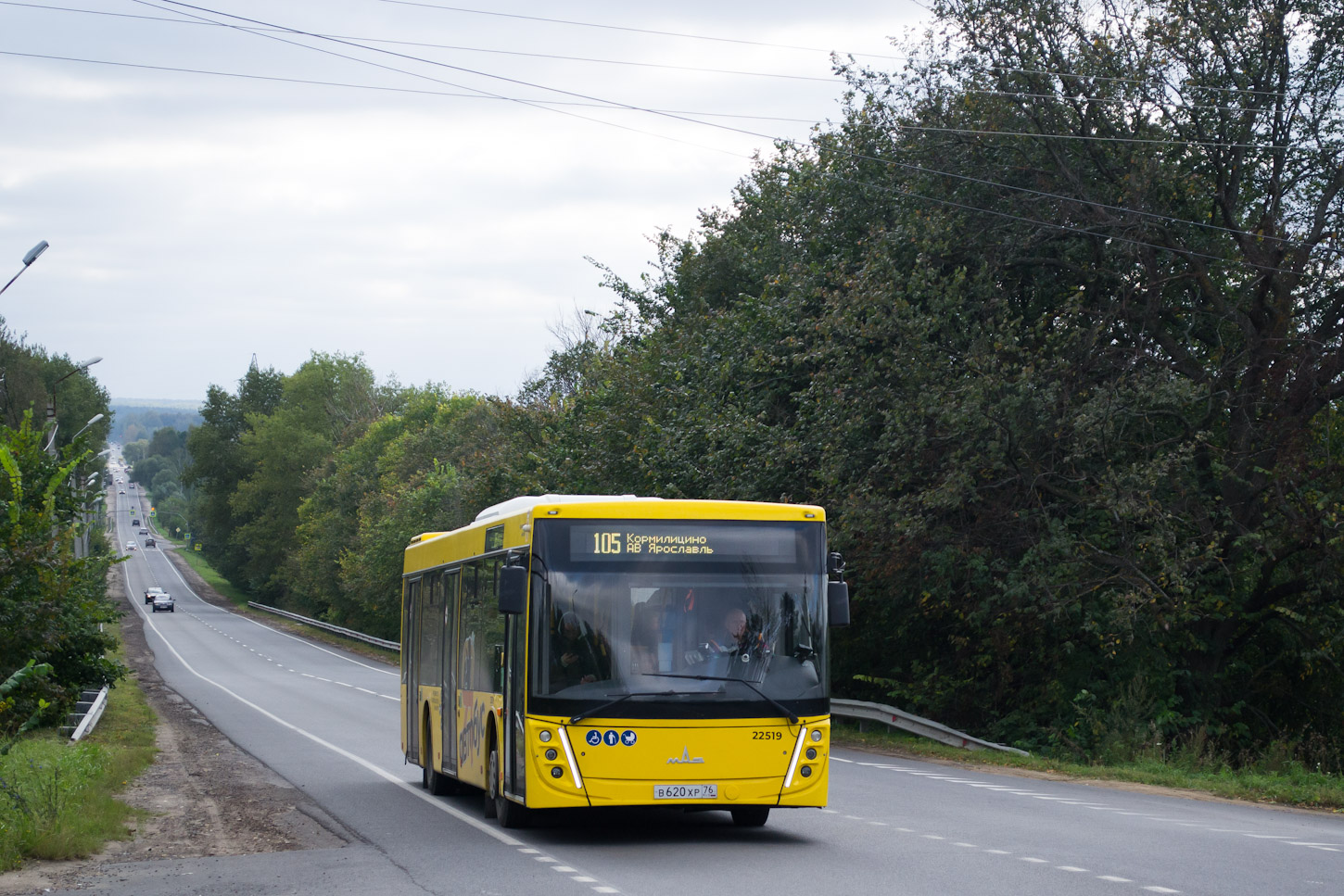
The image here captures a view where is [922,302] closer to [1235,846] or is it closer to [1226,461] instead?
[1226,461]

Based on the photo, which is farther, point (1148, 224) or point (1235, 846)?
point (1148, 224)

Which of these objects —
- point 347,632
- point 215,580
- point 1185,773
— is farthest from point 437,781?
point 215,580

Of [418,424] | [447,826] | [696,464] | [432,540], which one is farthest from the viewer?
[418,424]

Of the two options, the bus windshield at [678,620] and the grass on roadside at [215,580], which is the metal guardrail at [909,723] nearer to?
the bus windshield at [678,620]

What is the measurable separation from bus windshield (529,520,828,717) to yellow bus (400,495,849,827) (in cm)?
1

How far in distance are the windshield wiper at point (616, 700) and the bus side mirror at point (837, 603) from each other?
1.36 metres

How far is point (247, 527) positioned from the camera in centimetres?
10169

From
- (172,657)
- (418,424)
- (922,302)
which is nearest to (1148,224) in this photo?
(922,302)

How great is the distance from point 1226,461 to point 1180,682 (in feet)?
12.8

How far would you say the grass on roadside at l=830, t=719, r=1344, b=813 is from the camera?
1658 cm

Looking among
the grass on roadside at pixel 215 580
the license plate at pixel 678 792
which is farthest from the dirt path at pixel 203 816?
the grass on roadside at pixel 215 580

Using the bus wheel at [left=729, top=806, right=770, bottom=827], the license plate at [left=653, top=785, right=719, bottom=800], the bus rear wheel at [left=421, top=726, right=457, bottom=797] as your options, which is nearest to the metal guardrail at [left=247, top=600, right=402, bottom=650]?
the bus rear wheel at [left=421, top=726, right=457, bottom=797]

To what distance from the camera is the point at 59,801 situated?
12.1m

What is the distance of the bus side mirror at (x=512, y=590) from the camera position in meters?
11.1
